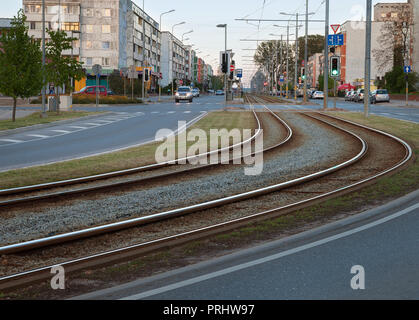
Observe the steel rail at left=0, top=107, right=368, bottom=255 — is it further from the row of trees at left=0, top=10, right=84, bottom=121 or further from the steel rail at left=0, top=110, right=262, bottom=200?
the row of trees at left=0, top=10, right=84, bottom=121

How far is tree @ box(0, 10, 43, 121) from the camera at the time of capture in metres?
27.0

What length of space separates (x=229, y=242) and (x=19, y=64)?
24206mm

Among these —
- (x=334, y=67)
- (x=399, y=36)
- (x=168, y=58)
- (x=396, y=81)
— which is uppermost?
(x=168, y=58)

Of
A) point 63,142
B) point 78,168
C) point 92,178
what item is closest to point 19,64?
point 63,142

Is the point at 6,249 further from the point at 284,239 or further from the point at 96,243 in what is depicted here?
the point at 284,239

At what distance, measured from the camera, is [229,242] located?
239 inches

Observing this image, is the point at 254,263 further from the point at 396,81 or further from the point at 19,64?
the point at 396,81

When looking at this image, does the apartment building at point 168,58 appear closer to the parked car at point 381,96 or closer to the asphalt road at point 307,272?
the parked car at point 381,96

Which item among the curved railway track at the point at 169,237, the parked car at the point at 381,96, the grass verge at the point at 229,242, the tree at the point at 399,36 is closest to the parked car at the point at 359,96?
the parked car at the point at 381,96

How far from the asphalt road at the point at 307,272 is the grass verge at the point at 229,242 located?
0.82 ft

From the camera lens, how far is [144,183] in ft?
33.2

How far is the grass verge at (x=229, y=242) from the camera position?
4.71m
